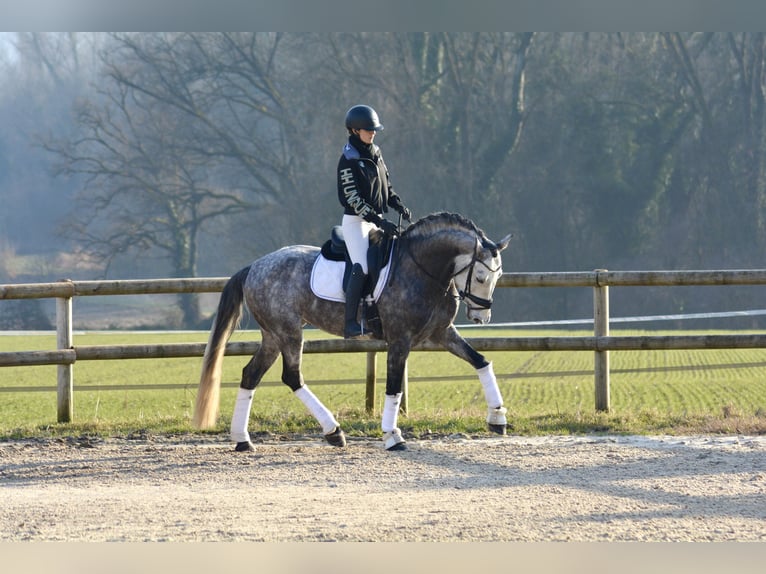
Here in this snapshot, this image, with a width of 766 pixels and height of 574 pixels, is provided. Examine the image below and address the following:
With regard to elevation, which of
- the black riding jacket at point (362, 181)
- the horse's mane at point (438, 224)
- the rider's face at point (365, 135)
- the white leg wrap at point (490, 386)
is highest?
the rider's face at point (365, 135)

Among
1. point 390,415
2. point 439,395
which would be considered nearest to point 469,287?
point 390,415

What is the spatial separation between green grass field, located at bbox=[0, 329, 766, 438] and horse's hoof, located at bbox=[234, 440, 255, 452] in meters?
0.93

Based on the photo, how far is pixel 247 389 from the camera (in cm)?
798

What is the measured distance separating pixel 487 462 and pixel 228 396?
9288 mm

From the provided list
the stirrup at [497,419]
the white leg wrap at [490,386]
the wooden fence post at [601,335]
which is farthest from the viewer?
the wooden fence post at [601,335]

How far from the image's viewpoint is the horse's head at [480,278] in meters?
7.46

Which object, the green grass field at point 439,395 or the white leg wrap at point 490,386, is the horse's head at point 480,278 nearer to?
the white leg wrap at point 490,386

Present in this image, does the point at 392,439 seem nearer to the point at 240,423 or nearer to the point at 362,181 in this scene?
the point at 240,423

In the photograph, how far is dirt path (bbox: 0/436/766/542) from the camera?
516 centimetres

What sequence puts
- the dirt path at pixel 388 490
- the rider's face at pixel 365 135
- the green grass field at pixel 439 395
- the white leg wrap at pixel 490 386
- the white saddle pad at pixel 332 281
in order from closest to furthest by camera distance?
the dirt path at pixel 388 490
the rider's face at pixel 365 135
the white saddle pad at pixel 332 281
the white leg wrap at pixel 490 386
the green grass field at pixel 439 395

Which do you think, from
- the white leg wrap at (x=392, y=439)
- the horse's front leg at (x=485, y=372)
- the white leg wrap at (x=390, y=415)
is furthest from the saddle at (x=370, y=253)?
the white leg wrap at (x=392, y=439)

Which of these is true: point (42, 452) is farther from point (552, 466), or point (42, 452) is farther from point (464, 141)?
point (464, 141)

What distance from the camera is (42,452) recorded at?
8008 mm

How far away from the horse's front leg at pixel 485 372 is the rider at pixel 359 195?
66cm
